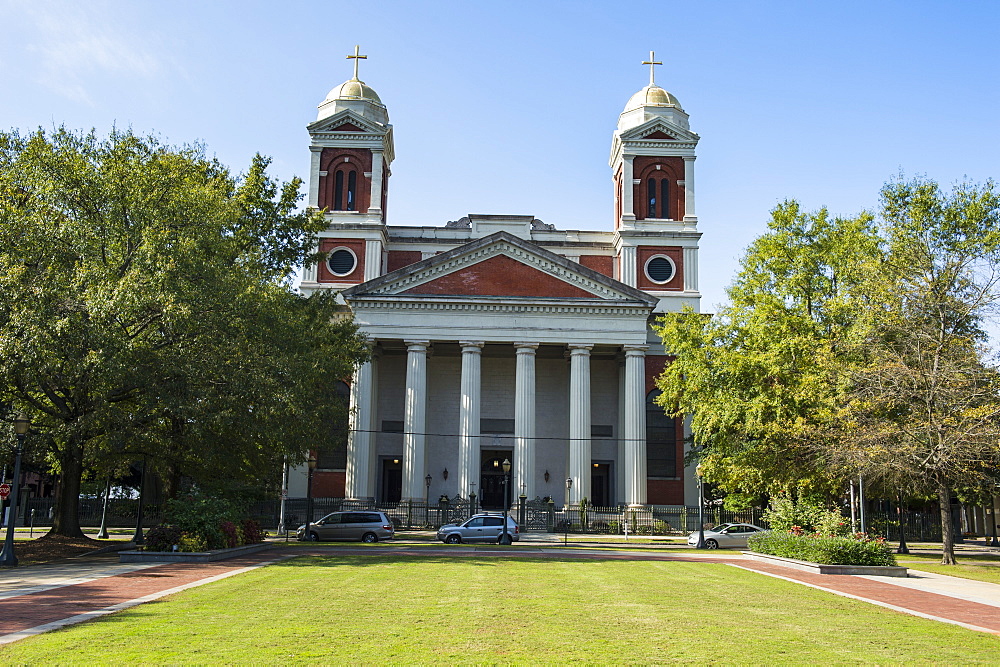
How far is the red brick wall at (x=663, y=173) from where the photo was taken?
2263 inches

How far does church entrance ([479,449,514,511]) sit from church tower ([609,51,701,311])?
13517mm

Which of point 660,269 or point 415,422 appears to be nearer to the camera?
point 415,422

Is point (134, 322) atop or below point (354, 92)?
below

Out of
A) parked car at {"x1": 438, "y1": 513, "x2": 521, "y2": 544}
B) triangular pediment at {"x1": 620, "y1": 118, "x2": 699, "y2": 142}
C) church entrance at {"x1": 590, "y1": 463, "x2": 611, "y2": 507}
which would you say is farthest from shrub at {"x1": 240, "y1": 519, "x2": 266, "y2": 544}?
triangular pediment at {"x1": 620, "y1": 118, "x2": 699, "y2": 142}

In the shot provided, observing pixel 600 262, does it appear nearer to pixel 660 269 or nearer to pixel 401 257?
pixel 660 269

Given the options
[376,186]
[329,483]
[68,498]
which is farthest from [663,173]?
[68,498]

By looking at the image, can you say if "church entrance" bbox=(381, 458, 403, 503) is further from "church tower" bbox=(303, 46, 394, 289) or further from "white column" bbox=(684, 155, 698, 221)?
"white column" bbox=(684, 155, 698, 221)

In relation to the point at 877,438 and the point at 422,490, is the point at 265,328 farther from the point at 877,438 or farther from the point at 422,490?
the point at 422,490

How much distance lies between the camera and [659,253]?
56.0 meters

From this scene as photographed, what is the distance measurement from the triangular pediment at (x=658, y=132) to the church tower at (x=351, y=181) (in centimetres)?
1605

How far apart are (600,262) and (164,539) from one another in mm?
40297

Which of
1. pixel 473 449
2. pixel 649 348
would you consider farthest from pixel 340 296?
pixel 649 348

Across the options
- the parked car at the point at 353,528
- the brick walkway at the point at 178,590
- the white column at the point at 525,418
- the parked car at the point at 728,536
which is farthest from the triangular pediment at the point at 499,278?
the brick walkway at the point at 178,590

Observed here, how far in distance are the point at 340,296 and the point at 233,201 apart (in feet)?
76.6
